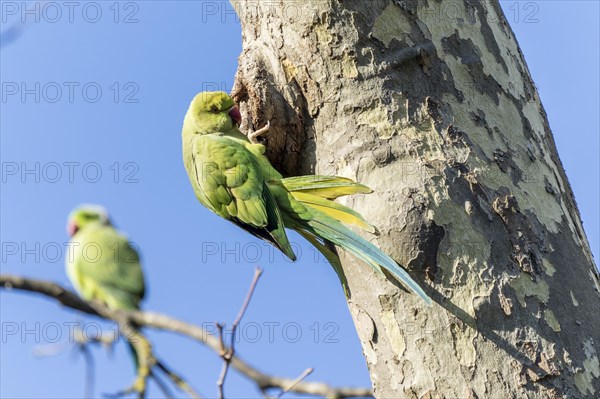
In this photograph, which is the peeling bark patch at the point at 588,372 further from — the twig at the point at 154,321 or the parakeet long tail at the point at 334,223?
the twig at the point at 154,321

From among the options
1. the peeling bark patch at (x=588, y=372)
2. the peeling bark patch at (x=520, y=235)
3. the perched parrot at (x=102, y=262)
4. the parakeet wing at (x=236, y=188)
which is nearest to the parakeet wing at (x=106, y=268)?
the perched parrot at (x=102, y=262)

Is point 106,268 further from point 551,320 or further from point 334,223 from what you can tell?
point 551,320

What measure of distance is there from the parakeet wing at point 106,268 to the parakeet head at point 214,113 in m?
1.51

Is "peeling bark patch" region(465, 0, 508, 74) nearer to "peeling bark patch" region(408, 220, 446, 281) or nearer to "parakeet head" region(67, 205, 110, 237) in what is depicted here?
"peeling bark patch" region(408, 220, 446, 281)

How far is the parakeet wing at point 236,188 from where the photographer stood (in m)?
2.87

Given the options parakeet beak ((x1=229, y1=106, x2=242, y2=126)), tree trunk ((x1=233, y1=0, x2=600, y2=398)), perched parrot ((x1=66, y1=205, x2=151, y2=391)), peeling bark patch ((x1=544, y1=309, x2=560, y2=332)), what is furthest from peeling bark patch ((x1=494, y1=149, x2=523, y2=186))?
perched parrot ((x1=66, y1=205, x2=151, y2=391))

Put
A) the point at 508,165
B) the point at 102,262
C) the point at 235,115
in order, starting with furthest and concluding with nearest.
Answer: the point at 235,115 → the point at 508,165 → the point at 102,262

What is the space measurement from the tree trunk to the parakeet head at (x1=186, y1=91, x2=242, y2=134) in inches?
11.3

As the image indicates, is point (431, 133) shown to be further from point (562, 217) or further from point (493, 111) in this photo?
point (562, 217)

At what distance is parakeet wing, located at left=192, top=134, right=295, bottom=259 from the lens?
2.87 metres

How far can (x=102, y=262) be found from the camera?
171cm

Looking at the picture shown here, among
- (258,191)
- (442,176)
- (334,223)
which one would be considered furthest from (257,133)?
(442,176)

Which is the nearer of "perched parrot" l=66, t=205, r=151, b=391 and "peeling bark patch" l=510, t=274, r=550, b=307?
"perched parrot" l=66, t=205, r=151, b=391

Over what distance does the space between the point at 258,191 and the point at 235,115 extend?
463 millimetres
